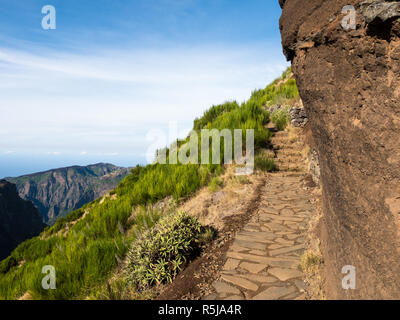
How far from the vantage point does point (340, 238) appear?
1.73 meters

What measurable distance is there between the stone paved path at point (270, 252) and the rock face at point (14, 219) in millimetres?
68627

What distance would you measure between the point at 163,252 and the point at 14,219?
3323 inches

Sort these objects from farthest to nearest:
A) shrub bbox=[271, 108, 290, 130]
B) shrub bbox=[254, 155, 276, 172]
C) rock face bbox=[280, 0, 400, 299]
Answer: shrub bbox=[271, 108, 290, 130] → shrub bbox=[254, 155, 276, 172] → rock face bbox=[280, 0, 400, 299]

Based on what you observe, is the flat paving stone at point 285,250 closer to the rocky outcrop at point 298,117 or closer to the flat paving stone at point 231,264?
the flat paving stone at point 231,264

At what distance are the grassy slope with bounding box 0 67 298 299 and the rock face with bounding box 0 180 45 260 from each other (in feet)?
206

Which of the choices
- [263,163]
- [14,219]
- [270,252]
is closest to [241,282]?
[270,252]

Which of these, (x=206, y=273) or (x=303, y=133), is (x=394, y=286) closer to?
(x=206, y=273)

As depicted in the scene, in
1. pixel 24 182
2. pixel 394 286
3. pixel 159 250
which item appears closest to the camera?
pixel 394 286

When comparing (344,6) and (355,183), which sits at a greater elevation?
(344,6)

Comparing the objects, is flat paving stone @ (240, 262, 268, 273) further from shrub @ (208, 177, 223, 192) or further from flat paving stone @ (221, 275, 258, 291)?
shrub @ (208, 177, 223, 192)

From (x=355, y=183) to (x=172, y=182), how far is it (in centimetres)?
500

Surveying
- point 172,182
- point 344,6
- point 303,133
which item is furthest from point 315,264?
point 303,133

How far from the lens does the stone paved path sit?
2291 mm

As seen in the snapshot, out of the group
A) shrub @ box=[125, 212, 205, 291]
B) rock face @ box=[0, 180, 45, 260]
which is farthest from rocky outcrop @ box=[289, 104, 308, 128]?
rock face @ box=[0, 180, 45, 260]
